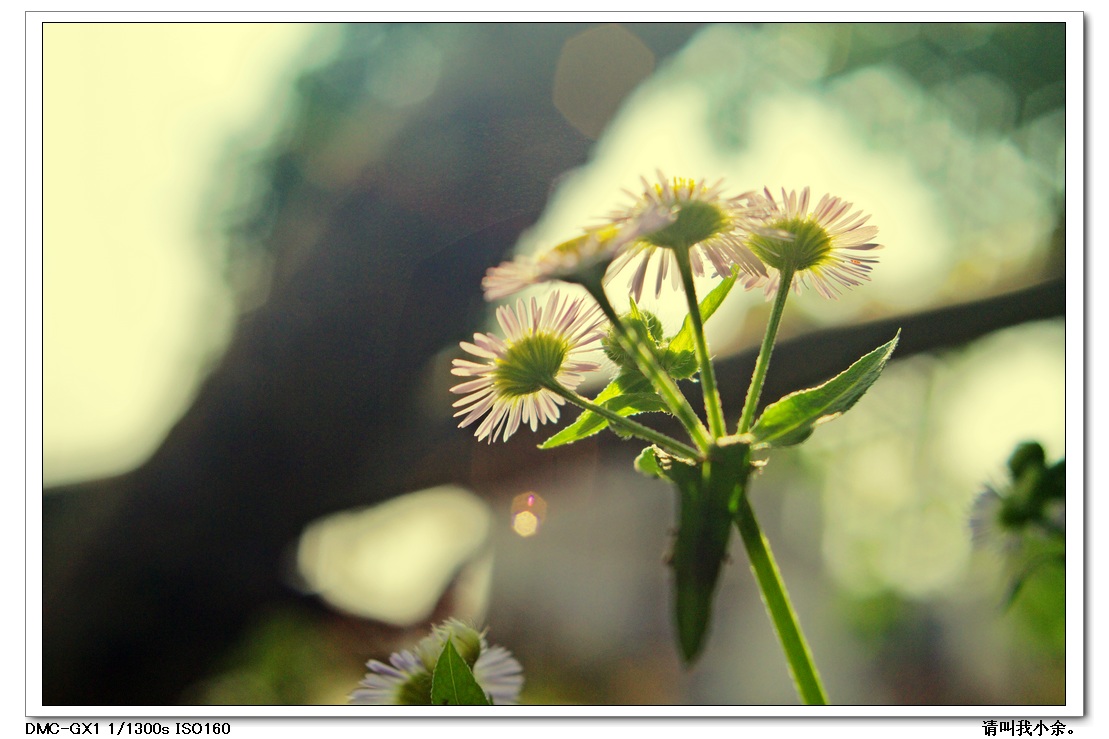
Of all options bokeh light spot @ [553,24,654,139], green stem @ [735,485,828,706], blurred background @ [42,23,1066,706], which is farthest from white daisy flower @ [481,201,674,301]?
bokeh light spot @ [553,24,654,139]

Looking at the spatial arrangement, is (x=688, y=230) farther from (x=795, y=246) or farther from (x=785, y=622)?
(x=785, y=622)

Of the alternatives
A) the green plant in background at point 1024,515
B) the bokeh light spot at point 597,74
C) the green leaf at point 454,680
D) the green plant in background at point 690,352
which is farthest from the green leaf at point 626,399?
the bokeh light spot at point 597,74

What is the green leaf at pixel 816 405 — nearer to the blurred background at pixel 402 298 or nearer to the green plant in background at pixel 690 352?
the green plant in background at pixel 690 352

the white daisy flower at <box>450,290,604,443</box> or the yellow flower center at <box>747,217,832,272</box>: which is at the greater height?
the yellow flower center at <box>747,217,832,272</box>

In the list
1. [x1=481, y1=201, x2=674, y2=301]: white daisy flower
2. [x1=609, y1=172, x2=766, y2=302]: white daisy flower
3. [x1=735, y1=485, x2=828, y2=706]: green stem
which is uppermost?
[x1=609, y1=172, x2=766, y2=302]: white daisy flower

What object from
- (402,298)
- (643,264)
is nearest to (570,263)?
(643,264)

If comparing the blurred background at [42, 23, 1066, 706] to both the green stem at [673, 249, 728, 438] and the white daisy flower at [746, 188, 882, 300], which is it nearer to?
the white daisy flower at [746, 188, 882, 300]
